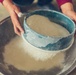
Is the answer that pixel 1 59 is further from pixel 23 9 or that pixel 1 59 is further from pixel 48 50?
pixel 23 9

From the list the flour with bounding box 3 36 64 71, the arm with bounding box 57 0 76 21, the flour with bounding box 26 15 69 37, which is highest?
the flour with bounding box 26 15 69 37

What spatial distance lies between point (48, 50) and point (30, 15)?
125 mm

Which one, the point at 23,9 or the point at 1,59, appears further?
the point at 23,9

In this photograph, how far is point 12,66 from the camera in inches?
25.8

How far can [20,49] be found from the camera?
69 cm

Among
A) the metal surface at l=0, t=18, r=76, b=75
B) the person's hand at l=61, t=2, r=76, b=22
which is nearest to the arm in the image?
the person's hand at l=61, t=2, r=76, b=22

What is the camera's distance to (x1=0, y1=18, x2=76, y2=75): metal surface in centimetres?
64

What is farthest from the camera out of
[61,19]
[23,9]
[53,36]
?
[23,9]

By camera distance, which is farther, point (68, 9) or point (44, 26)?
point (68, 9)

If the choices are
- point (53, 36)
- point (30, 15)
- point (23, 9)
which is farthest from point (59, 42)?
point (23, 9)

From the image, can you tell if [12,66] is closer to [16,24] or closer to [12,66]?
[12,66]

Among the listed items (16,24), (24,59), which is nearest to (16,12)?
(16,24)

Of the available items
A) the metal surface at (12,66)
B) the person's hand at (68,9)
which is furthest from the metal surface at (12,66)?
the person's hand at (68,9)

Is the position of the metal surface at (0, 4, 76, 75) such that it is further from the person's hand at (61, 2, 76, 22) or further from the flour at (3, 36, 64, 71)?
the person's hand at (61, 2, 76, 22)
